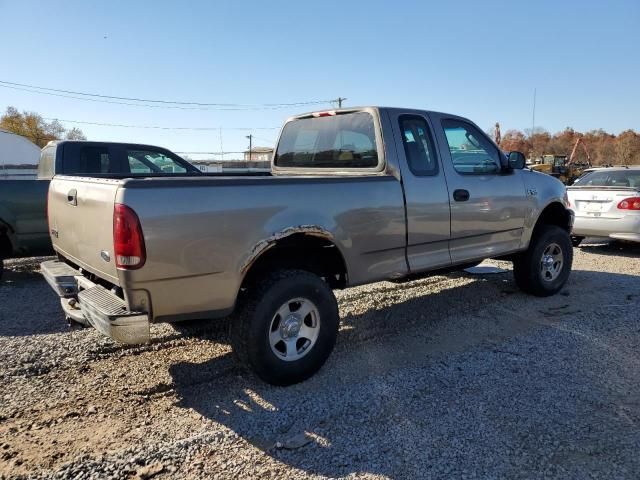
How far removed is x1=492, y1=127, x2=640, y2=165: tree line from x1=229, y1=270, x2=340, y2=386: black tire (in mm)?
49449

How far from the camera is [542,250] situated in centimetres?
577

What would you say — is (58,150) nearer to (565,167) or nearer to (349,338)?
(349,338)

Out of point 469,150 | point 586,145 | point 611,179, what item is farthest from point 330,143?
point 586,145

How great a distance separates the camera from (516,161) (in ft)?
17.7

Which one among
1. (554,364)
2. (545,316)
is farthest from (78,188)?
(545,316)

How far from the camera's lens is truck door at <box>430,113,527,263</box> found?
474 centimetres

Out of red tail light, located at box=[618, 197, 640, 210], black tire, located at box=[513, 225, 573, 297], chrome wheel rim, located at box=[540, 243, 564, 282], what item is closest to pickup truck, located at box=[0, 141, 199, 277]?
black tire, located at box=[513, 225, 573, 297]

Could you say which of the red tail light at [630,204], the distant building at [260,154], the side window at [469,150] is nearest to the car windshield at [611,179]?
the red tail light at [630,204]

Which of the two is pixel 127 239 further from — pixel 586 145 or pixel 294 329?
pixel 586 145

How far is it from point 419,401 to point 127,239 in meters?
2.21

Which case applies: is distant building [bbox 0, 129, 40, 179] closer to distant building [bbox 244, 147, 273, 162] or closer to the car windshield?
distant building [bbox 244, 147, 273, 162]

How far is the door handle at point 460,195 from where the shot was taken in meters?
4.66

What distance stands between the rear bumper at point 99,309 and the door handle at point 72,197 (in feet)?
1.82

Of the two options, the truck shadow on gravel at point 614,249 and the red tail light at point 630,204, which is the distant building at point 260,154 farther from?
the red tail light at point 630,204
